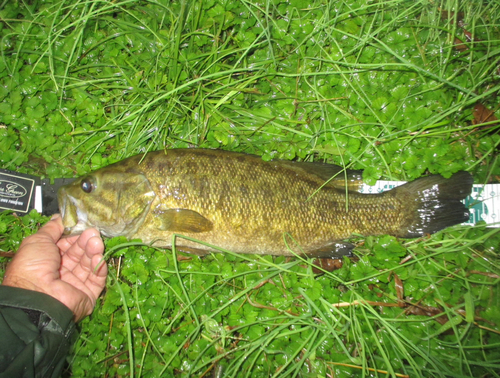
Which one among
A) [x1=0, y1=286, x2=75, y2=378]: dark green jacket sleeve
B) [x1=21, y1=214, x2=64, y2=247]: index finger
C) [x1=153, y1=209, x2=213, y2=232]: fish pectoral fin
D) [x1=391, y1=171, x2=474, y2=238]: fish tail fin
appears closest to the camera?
[x1=0, y1=286, x2=75, y2=378]: dark green jacket sleeve

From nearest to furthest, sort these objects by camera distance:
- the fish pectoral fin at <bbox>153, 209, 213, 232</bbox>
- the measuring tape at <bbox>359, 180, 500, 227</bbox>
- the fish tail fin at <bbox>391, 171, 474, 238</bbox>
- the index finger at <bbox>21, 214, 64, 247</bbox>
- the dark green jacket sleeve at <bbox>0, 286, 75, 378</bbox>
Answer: the dark green jacket sleeve at <bbox>0, 286, 75, 378</bbox> < the fish pectoral fin at <bbox>153, 209, 213, 232</bbox> < the index finger at <bbox>21, 214, 64, 247</bbox> < the fish tail fin at <bbox>391, 171, 474, 238</bbox> < the measuring tape at <bbox>359, 180, 500, 227</bbox>

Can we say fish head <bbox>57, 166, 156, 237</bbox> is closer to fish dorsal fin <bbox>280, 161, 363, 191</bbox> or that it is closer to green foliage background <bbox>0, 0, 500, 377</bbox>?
green foliage background <bbox>0, 0, 500, 377</bbox>

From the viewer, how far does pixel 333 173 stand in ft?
9.31

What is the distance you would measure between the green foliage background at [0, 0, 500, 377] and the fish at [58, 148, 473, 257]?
0.61ft

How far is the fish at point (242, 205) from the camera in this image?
251 centimetres

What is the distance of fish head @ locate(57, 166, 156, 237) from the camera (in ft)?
8.21

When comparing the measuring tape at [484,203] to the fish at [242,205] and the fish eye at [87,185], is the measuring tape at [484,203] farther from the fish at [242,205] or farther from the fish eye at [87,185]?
the fish eye at [87,185]

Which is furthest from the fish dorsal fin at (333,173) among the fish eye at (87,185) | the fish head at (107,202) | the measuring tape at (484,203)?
the fish eye at (87,185)

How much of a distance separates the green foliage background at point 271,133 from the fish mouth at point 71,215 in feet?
1.06

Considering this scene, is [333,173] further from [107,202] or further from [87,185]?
[87,185]

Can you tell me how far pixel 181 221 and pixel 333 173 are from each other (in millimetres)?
1538

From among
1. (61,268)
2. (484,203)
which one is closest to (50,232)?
(61,268)

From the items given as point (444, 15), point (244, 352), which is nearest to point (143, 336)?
point (244, 352)

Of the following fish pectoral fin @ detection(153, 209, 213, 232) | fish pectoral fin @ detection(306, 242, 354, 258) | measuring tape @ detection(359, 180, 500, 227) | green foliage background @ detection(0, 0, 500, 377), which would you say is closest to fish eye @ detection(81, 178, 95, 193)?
green foliage background @ detection(0, 0, 500, 377)
